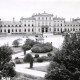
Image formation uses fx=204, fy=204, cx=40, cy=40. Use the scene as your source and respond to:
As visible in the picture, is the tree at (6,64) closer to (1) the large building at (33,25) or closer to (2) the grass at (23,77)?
(2) the grass at (23,77)

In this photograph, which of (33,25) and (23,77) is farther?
(33,25)

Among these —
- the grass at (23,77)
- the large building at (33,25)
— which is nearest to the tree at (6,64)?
the grass at (23,77)

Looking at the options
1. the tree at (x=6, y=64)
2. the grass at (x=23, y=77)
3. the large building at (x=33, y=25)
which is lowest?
the grass at (x=23, y=77)

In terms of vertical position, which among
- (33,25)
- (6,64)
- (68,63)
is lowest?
(6,64)

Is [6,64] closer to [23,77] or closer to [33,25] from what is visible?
[23,77]

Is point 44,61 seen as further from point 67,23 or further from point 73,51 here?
point 67,23

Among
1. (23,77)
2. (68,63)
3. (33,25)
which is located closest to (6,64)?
(23,77)

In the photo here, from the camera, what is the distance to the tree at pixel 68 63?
1371 centimetres

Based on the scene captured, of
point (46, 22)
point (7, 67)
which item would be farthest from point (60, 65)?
point (46, 22)

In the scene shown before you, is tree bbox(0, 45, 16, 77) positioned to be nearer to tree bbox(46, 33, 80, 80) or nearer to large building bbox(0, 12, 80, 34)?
tree bbox(46, 33, 80, 80)

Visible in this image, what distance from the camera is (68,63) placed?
46.1ft

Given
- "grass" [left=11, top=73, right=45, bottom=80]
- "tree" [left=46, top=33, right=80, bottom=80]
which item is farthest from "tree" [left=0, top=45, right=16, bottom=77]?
"tree" [left=46, top=33, right=80, bottom=80]

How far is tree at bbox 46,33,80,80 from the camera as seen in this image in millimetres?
13711

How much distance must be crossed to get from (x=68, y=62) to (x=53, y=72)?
1276mm
